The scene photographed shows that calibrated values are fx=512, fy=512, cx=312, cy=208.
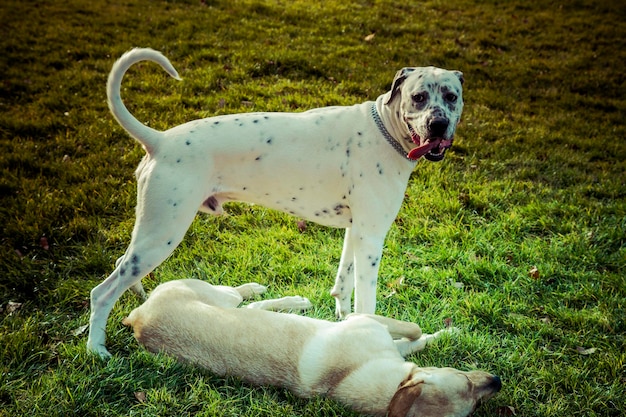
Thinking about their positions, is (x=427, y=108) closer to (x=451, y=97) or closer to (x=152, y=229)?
(x=451, y=97)

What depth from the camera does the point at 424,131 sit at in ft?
10.7

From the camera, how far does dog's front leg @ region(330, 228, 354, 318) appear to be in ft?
12.9

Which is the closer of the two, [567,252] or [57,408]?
[57,408]

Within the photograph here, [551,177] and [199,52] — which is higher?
Answer: [199,52]

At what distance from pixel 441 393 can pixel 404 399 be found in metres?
0.24

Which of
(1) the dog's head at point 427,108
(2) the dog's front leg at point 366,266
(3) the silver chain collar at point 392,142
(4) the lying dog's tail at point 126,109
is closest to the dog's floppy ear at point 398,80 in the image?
(1) the dog's head at point 427,108

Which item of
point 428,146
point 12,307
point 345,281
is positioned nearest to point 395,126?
point 428,146

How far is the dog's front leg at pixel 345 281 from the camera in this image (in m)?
3.93

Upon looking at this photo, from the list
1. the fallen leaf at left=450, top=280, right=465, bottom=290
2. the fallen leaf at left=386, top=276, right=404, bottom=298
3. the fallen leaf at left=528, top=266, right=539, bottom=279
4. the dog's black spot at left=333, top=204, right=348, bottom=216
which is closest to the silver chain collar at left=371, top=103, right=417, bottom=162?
the dog's black spot at left=333, top=204, right=348, bottom=216

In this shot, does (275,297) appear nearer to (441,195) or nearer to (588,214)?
(441,195)

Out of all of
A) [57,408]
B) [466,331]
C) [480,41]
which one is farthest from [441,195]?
[480,41]

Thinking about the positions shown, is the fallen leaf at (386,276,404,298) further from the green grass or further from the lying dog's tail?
the lying dog's tail

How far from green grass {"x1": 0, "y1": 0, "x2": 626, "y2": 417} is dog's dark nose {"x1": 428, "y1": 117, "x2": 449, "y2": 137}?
5.06ft

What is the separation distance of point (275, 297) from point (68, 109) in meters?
4.68
